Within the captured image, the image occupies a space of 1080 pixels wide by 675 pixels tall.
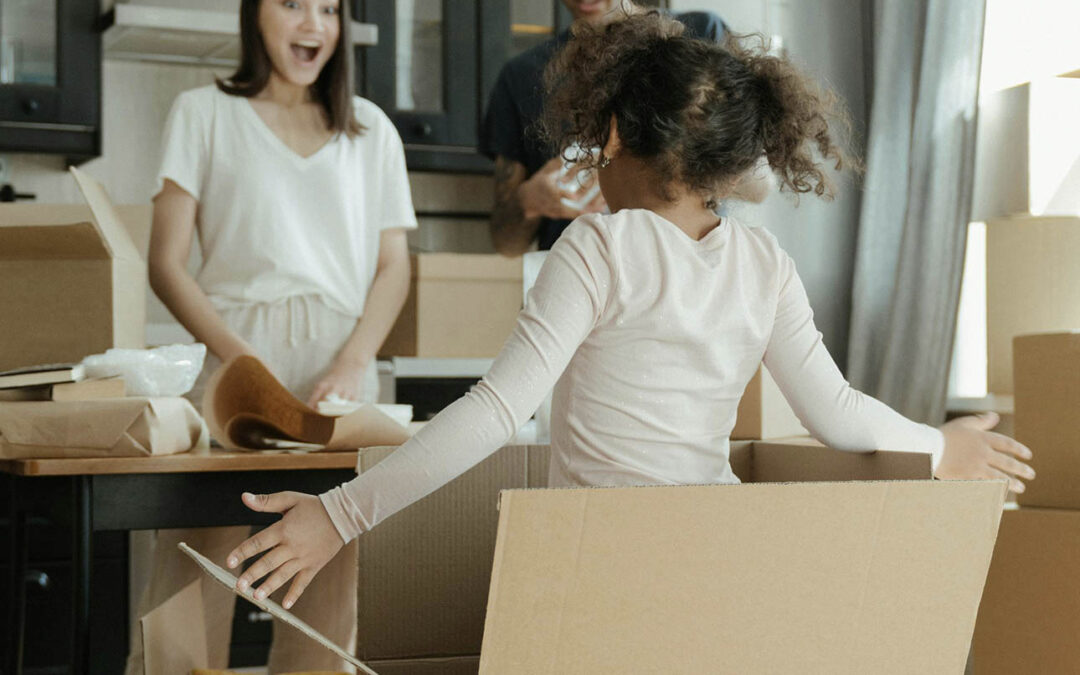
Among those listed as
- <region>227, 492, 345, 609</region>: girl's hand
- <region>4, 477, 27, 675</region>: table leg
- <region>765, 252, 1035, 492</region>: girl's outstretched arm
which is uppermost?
<region>765, 252, 1035, 492</region>: girl's outstretched arm

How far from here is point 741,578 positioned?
2.38ft

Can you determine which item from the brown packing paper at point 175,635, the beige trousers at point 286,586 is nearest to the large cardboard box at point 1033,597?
the beige trousers at point 286,586

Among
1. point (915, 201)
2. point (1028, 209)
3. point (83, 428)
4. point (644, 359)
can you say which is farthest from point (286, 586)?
point (915, 201)

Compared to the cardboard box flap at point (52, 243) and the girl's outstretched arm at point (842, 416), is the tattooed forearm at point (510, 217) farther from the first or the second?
the girl's outstretched arm at point (842, 416)

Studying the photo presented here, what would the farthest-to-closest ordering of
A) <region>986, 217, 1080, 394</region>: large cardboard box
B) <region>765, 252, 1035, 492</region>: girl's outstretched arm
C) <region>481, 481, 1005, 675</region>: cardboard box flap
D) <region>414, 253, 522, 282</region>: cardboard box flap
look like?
1. <region>414, 253, 522, 282</region>: cardboard box flap
2. <region>986, 217, 1080, 394</region>: large cardboard box
3. <region>765, 252, 1035, 492</region>: girl's outstretched arm
4. <region>481, 481, 1005, 675</region>: cardboard box flap

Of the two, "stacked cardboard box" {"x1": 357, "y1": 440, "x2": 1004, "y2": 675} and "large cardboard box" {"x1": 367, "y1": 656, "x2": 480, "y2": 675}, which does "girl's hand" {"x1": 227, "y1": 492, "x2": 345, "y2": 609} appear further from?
"large cardboard box" {"x1": 367, "y1": 656, "x2": 480, "y2": 675}

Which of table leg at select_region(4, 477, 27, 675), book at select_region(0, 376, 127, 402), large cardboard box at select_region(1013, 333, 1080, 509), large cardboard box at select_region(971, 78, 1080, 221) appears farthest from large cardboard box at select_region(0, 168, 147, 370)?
large cardboard box at select_region(971, 78, 1080, 221)

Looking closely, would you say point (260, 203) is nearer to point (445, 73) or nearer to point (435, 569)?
point (435, 569)

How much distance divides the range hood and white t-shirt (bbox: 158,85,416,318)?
92cm

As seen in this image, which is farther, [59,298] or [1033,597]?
[59,298]

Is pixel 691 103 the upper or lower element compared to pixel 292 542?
upper

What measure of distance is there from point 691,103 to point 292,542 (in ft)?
1.63

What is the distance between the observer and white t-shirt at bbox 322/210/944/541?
907 mm

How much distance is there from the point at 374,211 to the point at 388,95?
1.40m
